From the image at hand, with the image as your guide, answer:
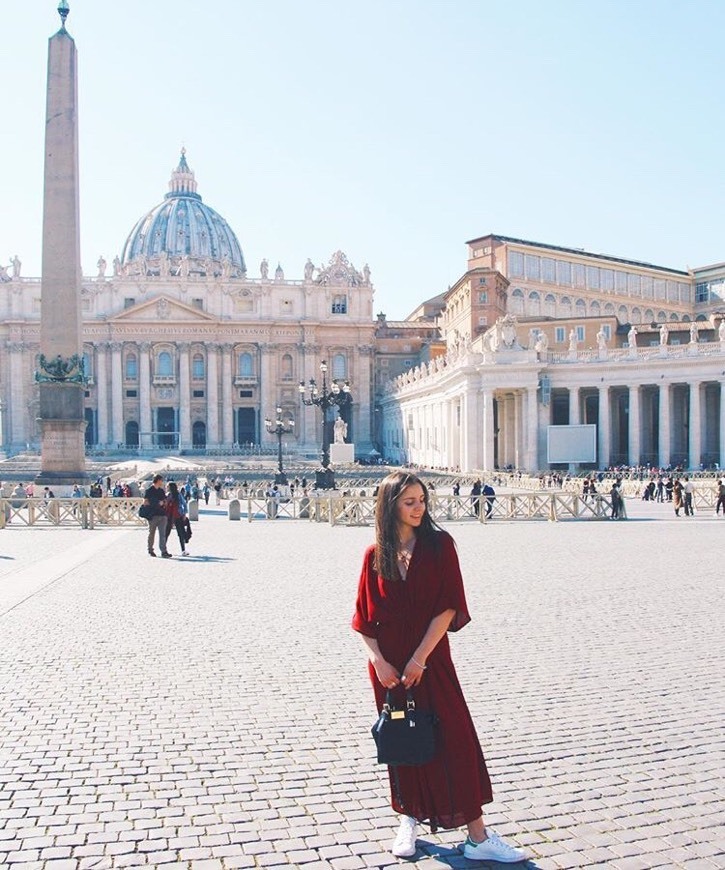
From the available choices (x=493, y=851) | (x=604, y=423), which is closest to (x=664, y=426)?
(x=604, y=423)

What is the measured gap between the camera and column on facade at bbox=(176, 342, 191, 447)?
80812 millimetres

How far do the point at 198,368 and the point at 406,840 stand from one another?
262ft

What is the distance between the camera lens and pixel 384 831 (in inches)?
175

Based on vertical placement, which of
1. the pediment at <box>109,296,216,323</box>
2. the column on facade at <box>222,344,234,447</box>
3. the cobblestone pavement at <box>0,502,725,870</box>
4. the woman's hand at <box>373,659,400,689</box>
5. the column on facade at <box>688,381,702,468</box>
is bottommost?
the cobblestone pavement at <box>0,502,725,870</box>

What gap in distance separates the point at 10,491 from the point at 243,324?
5097cm

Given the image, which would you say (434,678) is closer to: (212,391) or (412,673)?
(412,673)

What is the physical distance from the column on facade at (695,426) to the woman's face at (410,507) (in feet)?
133

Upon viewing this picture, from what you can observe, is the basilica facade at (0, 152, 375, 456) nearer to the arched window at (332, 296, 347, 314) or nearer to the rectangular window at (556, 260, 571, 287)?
the arched window at (332, 296, 347, 314)

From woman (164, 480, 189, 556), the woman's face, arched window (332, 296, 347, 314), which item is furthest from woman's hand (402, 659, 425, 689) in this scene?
arched window (332, 296, 347, 314)

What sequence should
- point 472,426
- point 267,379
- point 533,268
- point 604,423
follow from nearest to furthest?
point 604,423 < point 472,426 < point 533,268 < point 267,379

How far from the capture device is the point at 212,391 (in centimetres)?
8156

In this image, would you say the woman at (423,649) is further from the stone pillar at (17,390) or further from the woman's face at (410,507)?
the stone pillar at (17,390)

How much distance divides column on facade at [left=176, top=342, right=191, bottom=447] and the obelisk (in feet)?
→ 184

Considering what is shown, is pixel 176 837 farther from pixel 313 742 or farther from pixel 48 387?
pixel 48 387
